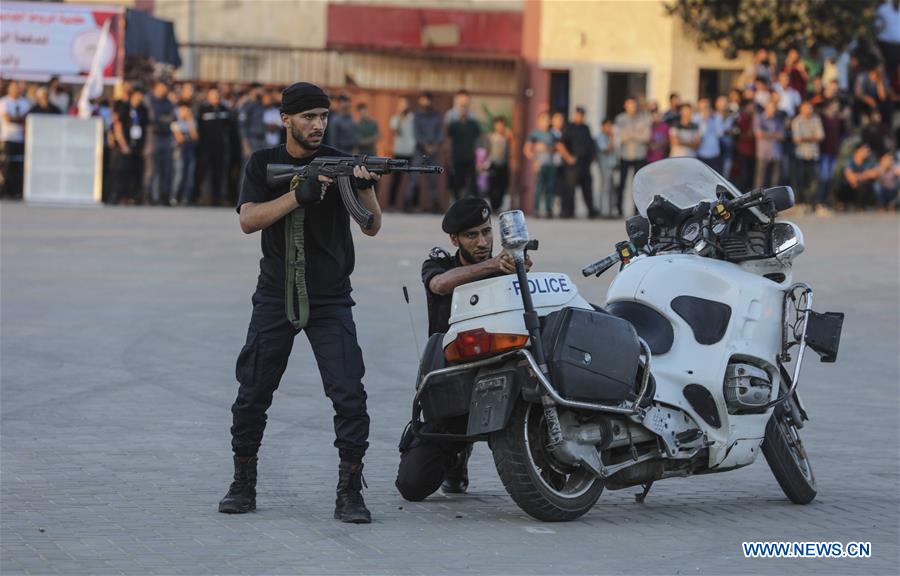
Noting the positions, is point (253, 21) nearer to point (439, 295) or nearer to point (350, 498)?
point (439, 295)

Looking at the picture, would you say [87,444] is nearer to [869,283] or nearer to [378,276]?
[378,276]

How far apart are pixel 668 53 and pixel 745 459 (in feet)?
97.3

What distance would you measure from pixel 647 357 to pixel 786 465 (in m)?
0.95

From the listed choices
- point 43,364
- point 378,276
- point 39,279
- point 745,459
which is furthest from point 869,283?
point 745,459

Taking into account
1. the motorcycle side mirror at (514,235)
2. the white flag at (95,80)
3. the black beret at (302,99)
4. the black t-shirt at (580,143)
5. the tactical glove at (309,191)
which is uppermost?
the white flag at (95,80)

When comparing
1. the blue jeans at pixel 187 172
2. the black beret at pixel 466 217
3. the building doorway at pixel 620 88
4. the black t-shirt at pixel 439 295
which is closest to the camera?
the black beret at pixel 466 217

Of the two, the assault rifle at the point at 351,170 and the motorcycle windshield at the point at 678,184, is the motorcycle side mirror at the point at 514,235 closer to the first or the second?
the assault rifle at the point at 351,170

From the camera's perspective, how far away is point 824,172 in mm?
30344

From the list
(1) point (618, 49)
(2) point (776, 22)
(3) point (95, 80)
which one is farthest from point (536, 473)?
(1) point (618, 49)

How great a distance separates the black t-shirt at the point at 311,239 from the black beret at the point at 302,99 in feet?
0.65

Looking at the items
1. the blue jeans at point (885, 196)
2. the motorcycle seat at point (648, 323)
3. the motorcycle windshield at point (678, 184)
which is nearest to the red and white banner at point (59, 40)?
the blue jeans at point (885, 196)

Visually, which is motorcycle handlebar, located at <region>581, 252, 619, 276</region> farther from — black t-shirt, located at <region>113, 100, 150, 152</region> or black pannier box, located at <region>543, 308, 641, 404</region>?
black t-shirt, located at <region>113, 100, 150, 152</region>

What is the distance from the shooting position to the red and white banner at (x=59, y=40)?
29281 mm

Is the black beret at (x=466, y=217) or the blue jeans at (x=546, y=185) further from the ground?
the blue jeans at (x=546, y=185)
